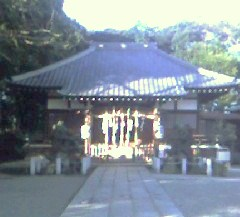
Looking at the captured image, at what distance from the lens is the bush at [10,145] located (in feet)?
77.1

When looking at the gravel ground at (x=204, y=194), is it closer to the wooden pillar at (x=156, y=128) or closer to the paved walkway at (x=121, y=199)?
→ the paved walkway at (x=121, y=199)

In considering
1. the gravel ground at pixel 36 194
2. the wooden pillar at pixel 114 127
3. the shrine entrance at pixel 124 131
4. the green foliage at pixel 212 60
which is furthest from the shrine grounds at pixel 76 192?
the green foliage at pixel 212 60

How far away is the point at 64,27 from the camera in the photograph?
81.1 ft

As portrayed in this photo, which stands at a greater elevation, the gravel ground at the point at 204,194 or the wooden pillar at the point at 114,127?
the wooden pillar at the point at 114,127

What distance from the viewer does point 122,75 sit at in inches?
879

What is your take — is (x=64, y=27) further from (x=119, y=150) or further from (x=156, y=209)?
(x=156, y=209)

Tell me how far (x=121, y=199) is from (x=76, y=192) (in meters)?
1.76

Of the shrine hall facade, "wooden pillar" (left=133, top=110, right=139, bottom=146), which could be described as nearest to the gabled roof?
the shrine hall facade

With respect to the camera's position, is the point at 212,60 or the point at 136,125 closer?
the point at 136,125

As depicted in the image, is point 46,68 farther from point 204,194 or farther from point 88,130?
point 204,194

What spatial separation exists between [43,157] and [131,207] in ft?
28.9

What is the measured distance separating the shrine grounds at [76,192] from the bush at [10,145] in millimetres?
7059

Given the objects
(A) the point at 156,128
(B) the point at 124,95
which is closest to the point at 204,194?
(A) the point at 156,128

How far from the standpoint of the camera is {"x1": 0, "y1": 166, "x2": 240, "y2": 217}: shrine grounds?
941 centimetres
